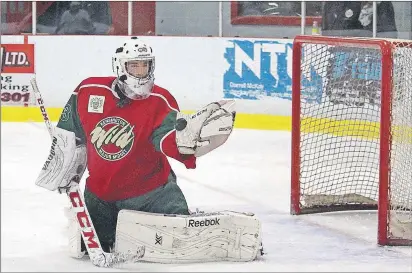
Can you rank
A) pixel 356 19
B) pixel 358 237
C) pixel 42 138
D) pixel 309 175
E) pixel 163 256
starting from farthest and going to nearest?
pixel 356 19
pixel 42 138
pixel 309 175
pixel 358 237
pixel 163 256

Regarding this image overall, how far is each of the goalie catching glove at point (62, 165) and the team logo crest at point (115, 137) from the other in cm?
9

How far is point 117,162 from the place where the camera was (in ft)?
14.4

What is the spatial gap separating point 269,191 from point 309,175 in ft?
0.83

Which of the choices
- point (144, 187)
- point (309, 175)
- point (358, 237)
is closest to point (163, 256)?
point (144, 187)

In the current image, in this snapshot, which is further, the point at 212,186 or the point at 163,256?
the point at 212,186

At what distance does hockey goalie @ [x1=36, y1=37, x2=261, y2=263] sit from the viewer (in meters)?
4.34

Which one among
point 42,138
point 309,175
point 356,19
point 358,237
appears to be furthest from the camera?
point 356,19

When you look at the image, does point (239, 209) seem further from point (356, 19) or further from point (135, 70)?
point (356, 19)

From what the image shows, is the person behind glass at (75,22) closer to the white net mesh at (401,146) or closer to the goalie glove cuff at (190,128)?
the white net mesh at (401,146)

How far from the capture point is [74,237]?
14.5 ft

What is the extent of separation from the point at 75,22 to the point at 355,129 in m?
3.21

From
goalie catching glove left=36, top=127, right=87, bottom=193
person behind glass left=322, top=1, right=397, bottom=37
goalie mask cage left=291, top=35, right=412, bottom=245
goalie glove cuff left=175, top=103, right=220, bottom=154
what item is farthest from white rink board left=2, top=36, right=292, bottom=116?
goalie glove cuff left=175, top=103, right=220, bottom=154

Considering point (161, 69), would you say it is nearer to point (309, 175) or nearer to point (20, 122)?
point (20, 122)

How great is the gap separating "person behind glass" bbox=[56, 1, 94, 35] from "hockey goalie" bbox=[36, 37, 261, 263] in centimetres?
450
